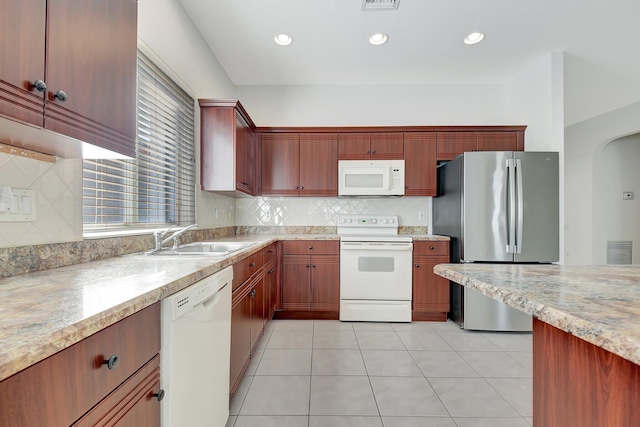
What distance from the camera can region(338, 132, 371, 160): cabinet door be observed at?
10.7ft

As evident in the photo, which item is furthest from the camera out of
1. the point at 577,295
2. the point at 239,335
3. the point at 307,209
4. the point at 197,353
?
the point at 307,209

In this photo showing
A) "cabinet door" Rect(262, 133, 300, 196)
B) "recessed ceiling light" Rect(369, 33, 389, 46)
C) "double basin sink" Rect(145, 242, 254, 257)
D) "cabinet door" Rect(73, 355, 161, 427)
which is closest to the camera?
"cabinet door" Rect(73, 355, 161, 427)

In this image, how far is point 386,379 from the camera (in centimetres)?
191

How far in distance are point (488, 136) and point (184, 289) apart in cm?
345

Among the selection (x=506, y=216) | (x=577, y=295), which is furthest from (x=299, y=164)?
(x=577, y=295)

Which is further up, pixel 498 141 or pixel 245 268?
pixel 498 141

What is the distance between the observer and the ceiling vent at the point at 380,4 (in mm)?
2164

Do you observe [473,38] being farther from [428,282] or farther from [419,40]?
[428,282]

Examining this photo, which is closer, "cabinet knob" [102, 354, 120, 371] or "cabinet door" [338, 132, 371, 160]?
"cabinet knob" [102, 354, 120, 371]

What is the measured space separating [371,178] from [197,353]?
2540 millimetres

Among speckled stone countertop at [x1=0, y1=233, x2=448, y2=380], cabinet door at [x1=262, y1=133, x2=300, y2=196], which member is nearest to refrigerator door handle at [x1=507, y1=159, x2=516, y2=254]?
cabinet door at [x1=262, y1=133, x2=300, y2=196]

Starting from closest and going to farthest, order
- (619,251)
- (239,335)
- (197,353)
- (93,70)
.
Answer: (93,70) < (197,353) < (239,335) < (619,251)

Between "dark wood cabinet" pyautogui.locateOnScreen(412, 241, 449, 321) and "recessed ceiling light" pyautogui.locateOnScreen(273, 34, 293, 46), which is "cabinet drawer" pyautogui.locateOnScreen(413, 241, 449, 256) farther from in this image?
"recessed ceiling light" pyautogui.locateOnScreen(273, 34, 293, 46)

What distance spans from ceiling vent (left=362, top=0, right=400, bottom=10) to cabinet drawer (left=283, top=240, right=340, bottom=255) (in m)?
2.09
